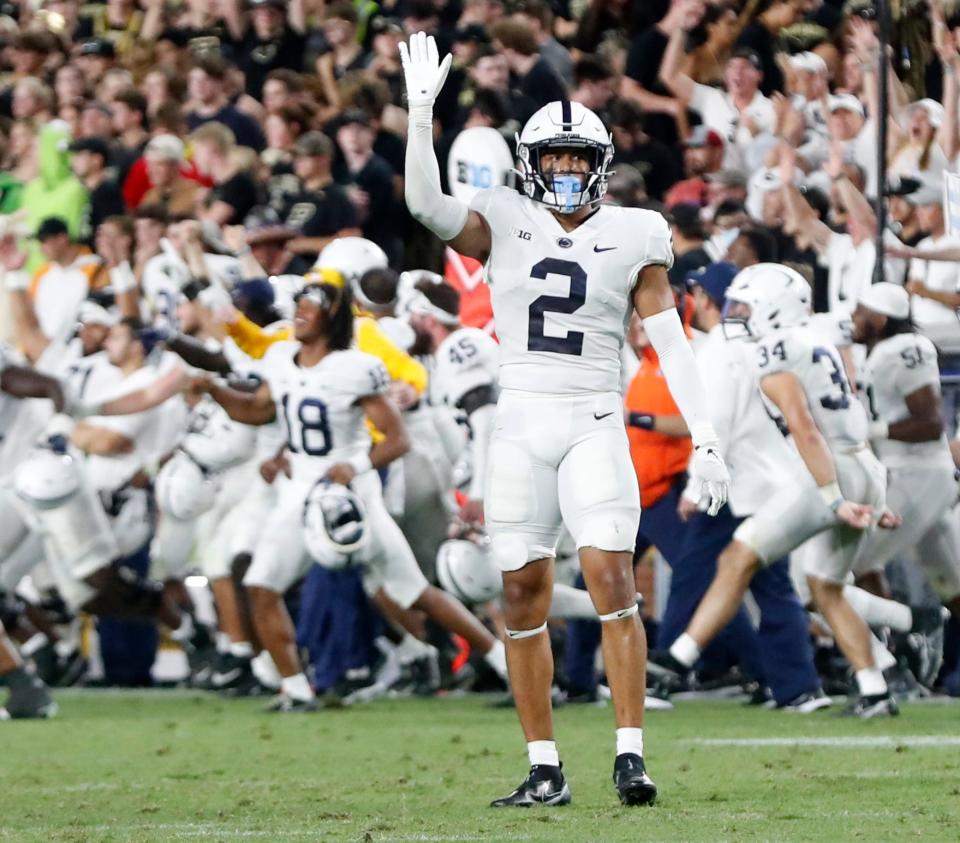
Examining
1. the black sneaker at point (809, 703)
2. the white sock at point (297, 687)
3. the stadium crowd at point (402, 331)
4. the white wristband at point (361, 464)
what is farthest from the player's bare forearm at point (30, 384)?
the black sneaker at point (809, 703)

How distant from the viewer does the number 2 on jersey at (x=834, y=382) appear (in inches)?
390

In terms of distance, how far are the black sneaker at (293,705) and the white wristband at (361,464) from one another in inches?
44.3

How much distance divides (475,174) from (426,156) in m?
6.73

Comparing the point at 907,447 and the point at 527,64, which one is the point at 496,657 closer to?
the point at 907,447

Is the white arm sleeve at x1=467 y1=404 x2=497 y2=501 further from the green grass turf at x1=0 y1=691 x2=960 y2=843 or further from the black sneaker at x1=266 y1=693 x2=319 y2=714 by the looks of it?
the black sneaker at x1=266 y1=693 x2=319 y2=714

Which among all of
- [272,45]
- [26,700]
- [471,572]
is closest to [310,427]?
[471,572]

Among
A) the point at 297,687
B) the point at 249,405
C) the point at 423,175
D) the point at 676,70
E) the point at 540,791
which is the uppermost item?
the point at 676,70

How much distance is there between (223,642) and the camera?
12.5 meters

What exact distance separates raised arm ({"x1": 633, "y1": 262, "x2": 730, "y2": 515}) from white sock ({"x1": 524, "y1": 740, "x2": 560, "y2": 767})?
83cm

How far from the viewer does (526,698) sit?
6.67m

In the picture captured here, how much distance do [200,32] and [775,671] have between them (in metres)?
8.66

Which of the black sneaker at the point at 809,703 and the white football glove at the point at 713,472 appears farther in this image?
the black sneaker at the point at 809,703

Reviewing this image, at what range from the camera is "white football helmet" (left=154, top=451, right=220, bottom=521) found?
12.6m

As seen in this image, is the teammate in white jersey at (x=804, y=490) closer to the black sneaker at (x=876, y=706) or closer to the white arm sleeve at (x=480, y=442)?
the black sneaker at (x=876, y=706)
